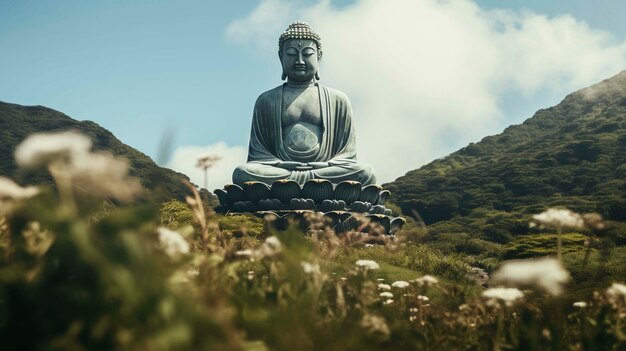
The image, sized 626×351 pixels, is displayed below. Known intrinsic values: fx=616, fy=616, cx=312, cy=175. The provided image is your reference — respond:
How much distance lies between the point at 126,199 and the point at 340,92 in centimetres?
1703

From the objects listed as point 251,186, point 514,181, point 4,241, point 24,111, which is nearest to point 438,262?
point 251,186

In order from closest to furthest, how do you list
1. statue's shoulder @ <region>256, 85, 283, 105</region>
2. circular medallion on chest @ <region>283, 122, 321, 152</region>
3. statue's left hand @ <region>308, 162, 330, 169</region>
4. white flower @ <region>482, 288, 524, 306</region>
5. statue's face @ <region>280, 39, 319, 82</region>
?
white flower @ <region>482, 288, 524, 306</region>, statue's left hand @ <region>308, 162, 330, 169</region>, circular medallion on chest @ <region>283, 122, 321, 152</region>, statue's face @ <region>280, 39, 319, 82</region>, statue's shoulder @ <region>256, 85, 283, 105</region>

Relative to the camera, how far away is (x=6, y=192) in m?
1.81

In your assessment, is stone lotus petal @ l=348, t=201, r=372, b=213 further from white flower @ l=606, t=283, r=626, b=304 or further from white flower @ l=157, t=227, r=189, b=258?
white flower @ l=157, t=227, r=189, b=258

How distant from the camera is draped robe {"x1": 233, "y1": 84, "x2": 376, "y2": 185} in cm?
1677

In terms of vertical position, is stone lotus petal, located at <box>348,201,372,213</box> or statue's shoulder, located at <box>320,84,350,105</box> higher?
statue's shoulder, located at <box>320,84,350,105</box>

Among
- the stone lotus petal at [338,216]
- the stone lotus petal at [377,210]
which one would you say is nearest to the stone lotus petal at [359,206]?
the stone lotus petal at [377,210]

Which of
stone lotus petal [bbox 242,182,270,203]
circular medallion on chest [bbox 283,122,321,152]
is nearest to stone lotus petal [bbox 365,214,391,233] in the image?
circular medallion on chest [bbox 283,122,321,152]

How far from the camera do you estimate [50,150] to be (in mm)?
1490

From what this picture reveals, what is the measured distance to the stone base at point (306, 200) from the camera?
1529cm

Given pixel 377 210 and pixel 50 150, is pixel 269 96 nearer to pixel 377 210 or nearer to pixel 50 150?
pixel 377 210

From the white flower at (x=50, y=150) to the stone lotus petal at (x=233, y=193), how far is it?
14585mm

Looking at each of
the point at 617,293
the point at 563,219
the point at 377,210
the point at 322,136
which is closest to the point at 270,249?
the point at 563,219

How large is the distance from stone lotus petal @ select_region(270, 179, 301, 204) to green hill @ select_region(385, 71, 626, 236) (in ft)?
32.6
